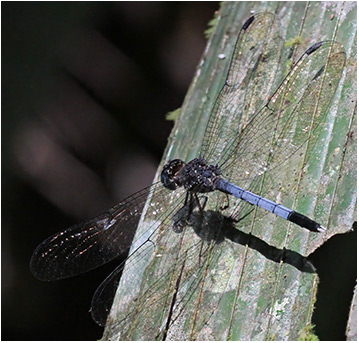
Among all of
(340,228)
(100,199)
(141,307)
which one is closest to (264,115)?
(340,228)

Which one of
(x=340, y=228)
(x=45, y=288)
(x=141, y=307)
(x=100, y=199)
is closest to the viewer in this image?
(x=340, y=228)

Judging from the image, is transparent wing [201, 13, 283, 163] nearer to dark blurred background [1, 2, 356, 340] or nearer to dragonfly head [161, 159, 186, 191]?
dragonfly head [161, 159, 186, 191]

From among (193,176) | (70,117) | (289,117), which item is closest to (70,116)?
(70,117)

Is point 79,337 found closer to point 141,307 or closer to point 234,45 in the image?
point 141,307

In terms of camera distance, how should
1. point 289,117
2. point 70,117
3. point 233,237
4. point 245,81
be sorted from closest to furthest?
point 233,237 < point 289,117 < point 245,81 < point 70,117

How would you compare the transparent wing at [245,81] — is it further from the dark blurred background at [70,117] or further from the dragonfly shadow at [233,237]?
the dark blurred background at [70,117]

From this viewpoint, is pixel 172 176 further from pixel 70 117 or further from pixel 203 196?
pixel 70 117
